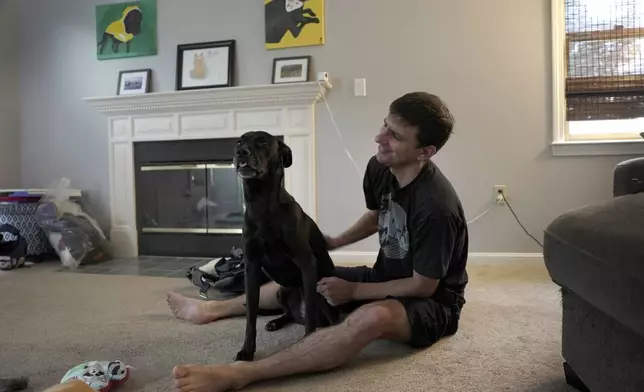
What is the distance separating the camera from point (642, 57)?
2893 millimetres

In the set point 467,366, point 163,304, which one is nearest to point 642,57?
point 467,366

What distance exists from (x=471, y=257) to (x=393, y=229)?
1801mm

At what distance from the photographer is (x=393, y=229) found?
4.85 feet

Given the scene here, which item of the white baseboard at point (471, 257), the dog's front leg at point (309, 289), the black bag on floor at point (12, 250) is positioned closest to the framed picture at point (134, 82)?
the black bag on floor at point (12, 250)

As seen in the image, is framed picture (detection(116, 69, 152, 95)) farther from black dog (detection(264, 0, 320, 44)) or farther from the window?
the window

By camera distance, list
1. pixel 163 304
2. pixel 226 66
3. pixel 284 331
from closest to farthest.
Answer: pixel 284 331
pixel 163 304
pixel 226 66

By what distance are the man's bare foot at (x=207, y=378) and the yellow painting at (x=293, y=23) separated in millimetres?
2571

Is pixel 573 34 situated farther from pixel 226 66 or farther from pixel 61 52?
pixel 61 52

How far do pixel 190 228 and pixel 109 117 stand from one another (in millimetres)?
1070

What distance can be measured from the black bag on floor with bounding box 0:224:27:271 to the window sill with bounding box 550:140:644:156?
11.5ft

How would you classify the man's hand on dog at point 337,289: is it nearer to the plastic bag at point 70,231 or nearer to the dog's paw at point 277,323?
the dog's paw at point 277,323

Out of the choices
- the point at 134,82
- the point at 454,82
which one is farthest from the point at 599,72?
the point at 134,82

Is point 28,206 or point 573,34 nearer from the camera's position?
point 573,34

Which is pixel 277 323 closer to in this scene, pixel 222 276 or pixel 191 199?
pixel 222 276
